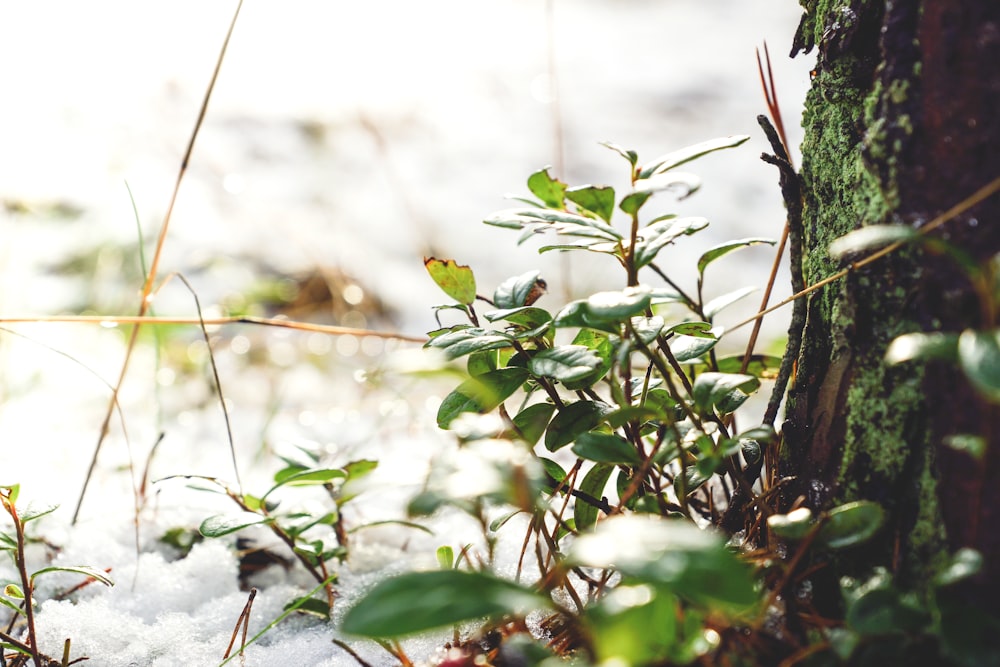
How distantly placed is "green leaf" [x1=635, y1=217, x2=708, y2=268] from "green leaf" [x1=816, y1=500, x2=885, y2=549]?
11.4 inches

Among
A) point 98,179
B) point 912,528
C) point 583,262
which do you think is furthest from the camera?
point 98,179

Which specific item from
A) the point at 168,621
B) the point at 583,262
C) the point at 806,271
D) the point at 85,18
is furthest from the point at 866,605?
the point at 85,18

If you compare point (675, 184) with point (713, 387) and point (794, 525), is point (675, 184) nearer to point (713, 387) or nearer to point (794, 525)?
point (713, 387)

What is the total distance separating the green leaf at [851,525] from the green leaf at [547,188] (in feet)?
1.39

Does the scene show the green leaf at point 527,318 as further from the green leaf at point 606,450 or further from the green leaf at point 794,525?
the green leaf at point 794,525

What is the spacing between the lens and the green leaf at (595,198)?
0.79m

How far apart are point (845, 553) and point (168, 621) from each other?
832mm

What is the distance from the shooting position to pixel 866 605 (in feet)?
1.92

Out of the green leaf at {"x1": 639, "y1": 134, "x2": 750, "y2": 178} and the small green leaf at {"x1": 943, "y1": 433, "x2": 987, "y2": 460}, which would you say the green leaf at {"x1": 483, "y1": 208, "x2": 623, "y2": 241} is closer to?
the green leaf at {"x1": 639, "y1": 134, "x2": 750, "y2": 178}

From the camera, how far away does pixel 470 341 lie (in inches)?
31.0

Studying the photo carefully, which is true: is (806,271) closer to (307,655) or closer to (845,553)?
(845,553)

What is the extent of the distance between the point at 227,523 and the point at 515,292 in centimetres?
43

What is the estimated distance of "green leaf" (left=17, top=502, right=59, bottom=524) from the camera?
83cm

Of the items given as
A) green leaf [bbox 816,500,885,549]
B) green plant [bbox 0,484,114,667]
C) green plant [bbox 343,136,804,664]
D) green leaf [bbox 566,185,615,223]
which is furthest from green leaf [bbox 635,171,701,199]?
green plant [bbox 0,484,114,667]
